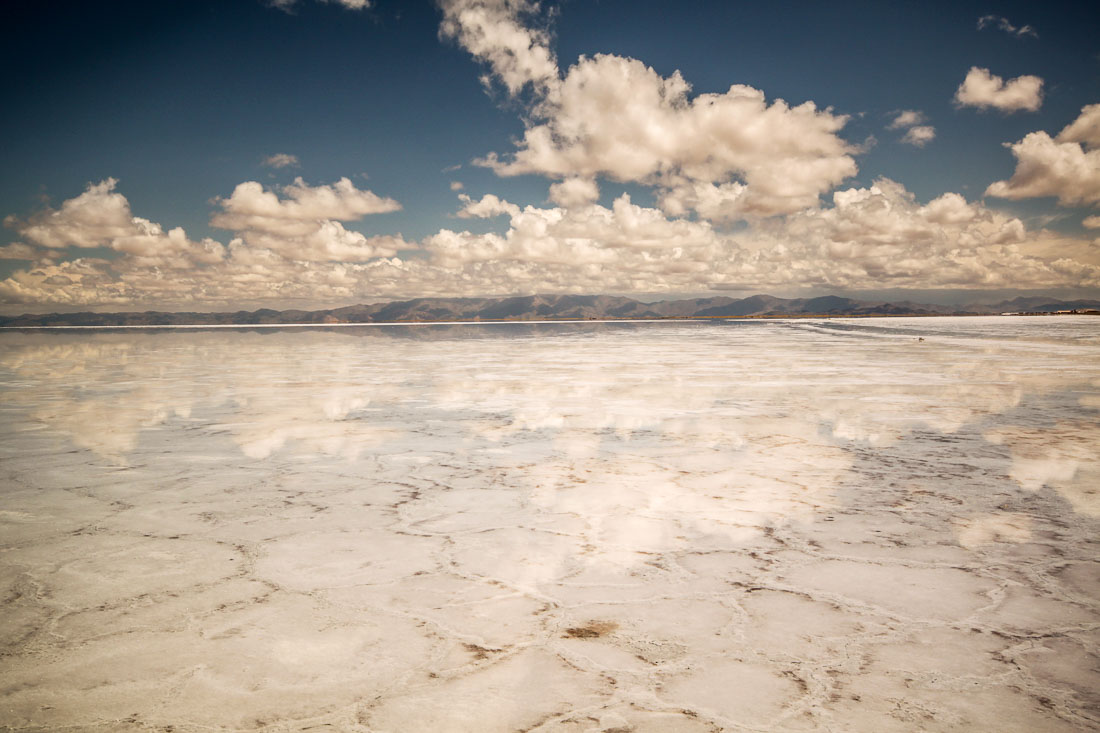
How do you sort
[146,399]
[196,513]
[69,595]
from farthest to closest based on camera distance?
[146,399], [196,513], [69,595]

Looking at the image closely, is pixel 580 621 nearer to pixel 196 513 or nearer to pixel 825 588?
pixel 825 588

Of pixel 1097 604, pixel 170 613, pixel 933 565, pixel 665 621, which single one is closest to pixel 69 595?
pixel 170 613

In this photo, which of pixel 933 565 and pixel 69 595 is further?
pixel 933 565

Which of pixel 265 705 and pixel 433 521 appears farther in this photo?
pixel 433 521

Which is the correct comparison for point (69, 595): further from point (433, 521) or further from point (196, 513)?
point (433, 521)

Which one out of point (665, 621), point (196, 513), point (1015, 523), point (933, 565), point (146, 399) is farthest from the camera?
point (146, 399)

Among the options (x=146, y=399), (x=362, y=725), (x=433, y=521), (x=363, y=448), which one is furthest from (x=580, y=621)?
(x=146, y=399)
